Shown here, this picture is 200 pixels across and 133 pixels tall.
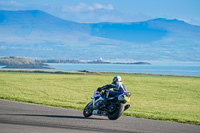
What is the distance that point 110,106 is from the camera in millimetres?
16031

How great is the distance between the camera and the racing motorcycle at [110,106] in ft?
51.1

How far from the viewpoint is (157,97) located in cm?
3462

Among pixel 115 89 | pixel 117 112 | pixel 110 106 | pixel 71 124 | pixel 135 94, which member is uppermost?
pixel 115 89

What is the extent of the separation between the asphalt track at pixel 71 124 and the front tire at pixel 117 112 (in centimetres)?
20

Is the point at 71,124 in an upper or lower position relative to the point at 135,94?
upper

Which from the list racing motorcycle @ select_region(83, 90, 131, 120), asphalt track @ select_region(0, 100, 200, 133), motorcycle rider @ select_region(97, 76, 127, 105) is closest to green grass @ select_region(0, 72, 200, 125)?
asphalt track @ select_region(0, 100, 200, 133)

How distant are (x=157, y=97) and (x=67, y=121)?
2017 centimetres

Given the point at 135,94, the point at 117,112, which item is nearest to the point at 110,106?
the point at 117,112

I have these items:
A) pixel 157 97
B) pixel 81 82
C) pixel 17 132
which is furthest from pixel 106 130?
pixel 81 82

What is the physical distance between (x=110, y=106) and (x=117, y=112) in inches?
17.6

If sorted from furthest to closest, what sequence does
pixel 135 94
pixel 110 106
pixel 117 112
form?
pixel 135 94 < pixel 110 106 < pixel 117 112

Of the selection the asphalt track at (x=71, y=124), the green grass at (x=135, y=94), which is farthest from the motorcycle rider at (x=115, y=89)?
the green grass at (x=135, y=94)

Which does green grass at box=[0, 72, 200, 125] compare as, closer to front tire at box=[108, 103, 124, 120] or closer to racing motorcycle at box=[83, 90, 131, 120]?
racing motorcycle at box=[83, 90, 131, 120]

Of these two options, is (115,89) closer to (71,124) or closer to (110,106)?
(110,106)
